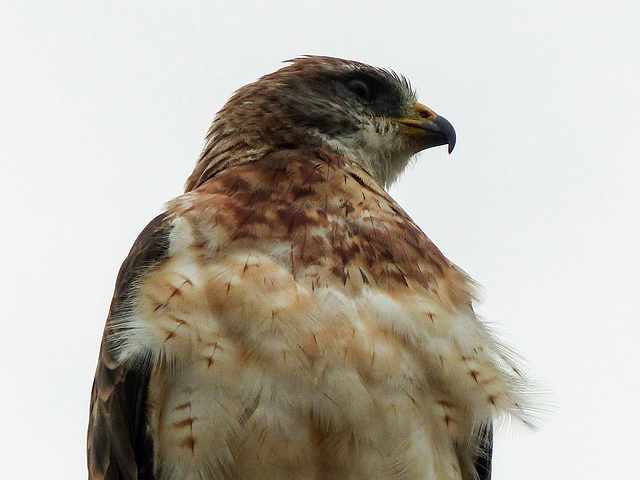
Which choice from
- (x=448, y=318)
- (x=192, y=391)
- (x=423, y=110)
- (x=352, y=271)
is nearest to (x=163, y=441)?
(x=192, y=391)

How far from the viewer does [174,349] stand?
4086 mm

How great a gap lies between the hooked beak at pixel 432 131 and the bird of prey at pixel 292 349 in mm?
923

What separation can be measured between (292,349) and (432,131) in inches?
85.5

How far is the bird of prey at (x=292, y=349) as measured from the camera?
4.06m

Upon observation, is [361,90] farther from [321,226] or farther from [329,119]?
[321,226]

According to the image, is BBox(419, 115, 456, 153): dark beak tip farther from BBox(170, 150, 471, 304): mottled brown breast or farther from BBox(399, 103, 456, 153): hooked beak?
BBox(170, 150, 471, 304): mottled brown breast

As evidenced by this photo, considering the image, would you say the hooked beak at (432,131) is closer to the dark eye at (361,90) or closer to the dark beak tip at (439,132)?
the dark beak tip at (439,132)

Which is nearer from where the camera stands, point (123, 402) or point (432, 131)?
point (123, 402)

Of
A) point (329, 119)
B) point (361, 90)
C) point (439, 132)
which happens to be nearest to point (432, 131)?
point (439, 132)

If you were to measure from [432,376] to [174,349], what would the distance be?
1.11 metres

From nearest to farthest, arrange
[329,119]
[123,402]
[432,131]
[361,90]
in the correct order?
[123,402] → [329,119] → [432,131] → [361,90]

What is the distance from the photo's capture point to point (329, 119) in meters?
5.66

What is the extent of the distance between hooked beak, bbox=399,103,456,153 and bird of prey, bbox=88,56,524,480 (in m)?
0.92

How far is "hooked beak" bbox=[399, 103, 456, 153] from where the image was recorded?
583 cm
